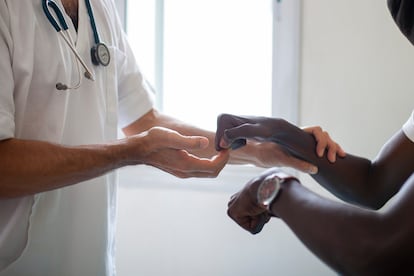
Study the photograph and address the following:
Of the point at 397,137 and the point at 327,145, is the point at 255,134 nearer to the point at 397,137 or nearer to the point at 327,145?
the point at 327,145

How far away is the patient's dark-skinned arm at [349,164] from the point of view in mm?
1019

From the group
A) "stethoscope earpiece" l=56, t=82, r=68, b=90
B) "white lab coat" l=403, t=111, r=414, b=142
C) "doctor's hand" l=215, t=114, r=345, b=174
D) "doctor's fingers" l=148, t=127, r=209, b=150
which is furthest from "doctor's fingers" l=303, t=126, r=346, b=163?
"stethoscope earpiece" l=56, t=82, r=68, b=90

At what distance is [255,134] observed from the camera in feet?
3.24

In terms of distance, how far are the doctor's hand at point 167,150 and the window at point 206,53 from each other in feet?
2.51

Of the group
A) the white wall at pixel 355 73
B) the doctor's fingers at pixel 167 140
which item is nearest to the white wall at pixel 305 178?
the white wall at pixel 355 73

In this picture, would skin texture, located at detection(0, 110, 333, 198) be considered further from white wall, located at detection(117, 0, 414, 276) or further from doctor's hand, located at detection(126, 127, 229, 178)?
white wall, located at detection(117, 0, 414, 276)

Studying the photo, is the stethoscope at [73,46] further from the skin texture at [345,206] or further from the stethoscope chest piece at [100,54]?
the skin texture at [345,206]

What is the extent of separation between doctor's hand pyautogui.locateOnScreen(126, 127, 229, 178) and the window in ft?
2.51

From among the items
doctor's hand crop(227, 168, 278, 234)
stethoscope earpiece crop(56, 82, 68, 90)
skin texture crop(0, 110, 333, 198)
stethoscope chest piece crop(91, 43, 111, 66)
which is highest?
stethoscope chest piece crop(91, 43, 111, 66)

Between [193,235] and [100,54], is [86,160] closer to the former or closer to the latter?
[100,54]

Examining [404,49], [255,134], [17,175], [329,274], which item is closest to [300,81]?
[404,49]

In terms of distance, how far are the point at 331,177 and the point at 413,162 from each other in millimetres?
207

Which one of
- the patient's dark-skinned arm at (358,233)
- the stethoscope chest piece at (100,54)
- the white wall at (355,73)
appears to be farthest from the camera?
the white wall at (355,73)

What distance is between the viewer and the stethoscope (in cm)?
85
